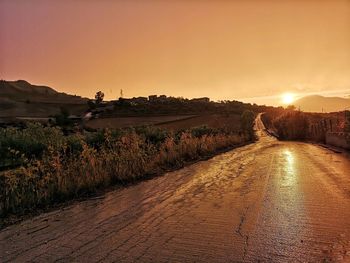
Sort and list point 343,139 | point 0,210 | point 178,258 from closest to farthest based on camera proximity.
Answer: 1. point 178,258
2. point 0,210
3. point 343,139

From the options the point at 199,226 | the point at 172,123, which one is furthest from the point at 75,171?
the point at 172,123

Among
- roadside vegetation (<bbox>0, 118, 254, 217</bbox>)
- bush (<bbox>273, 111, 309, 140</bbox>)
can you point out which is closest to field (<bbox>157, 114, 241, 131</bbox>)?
bush (<bbox>273, 111, 309, 140</bbox>)

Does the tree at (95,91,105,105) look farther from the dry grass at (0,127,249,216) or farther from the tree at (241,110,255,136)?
the dry grass at (0,127,249,216)

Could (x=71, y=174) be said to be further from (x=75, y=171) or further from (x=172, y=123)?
(x=172, y=123)

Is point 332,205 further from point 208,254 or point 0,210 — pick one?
point 0,210

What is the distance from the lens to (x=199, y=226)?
704cm

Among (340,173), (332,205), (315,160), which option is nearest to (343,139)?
(315,160)

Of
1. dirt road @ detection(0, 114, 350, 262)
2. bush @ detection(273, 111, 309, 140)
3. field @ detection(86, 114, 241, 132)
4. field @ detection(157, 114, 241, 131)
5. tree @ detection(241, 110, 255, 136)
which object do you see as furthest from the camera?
field @ detection(86, 114, 241, 132)

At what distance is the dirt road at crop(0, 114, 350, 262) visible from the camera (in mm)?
5637

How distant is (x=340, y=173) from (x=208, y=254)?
8711 mm

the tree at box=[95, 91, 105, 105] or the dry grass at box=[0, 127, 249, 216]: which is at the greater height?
the tree at box=[95, 91, 105, 105]

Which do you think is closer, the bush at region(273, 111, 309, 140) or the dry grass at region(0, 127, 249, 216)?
the dry grass at region(0, 127, 249, 216)

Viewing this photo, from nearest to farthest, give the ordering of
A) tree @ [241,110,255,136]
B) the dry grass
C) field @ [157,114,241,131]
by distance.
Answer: the dry grass, tree @ [241,110,255,136], field @ [157,114,241,131]

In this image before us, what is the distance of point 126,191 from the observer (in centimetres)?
1098
